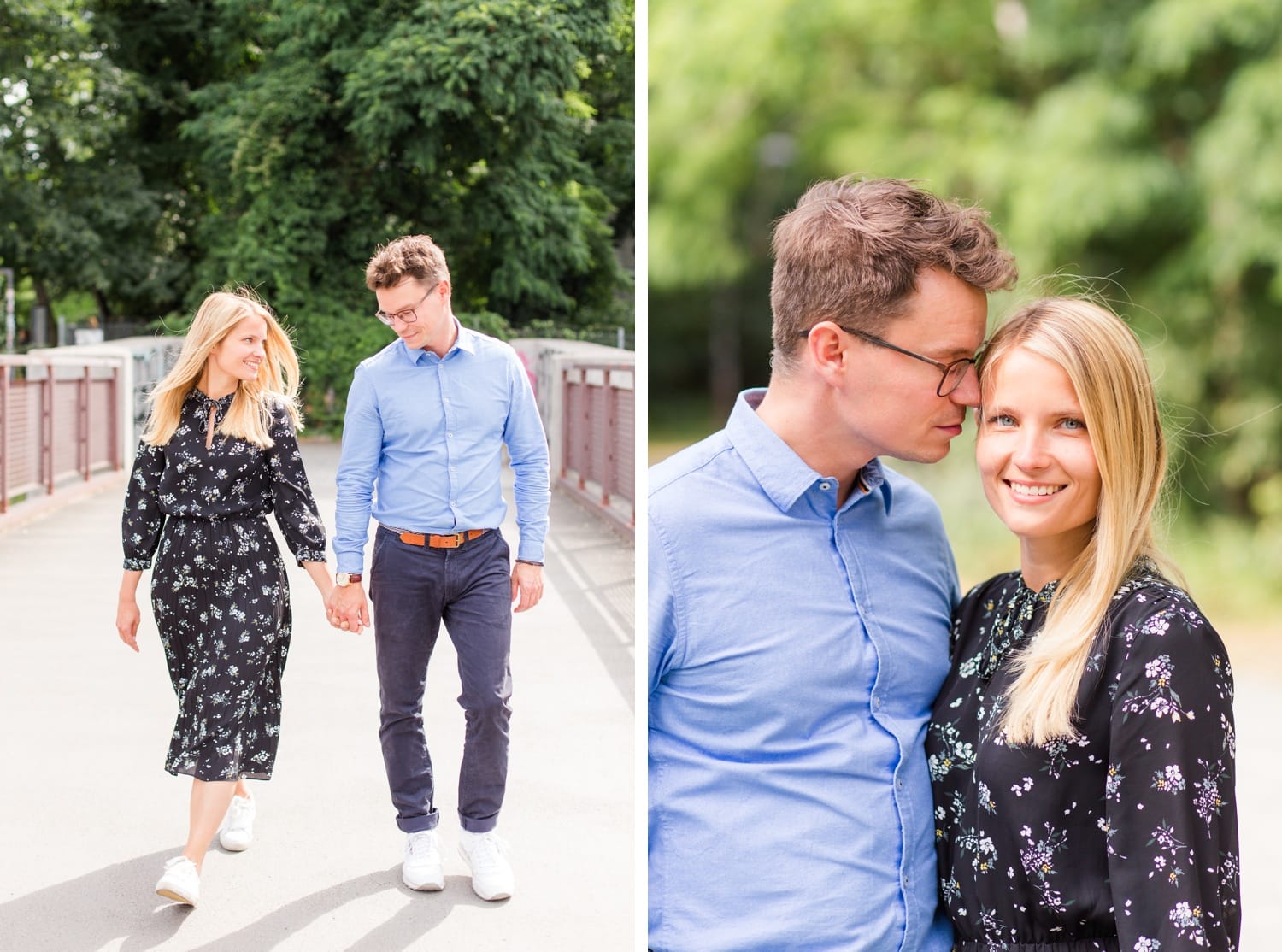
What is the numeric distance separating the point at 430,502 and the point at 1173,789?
1504mm

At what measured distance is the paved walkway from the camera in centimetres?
256

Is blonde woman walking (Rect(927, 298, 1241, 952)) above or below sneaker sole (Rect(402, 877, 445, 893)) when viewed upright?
above

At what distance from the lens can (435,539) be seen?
2.42m

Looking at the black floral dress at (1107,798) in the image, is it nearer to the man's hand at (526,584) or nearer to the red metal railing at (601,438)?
the man's hand at (526,584)

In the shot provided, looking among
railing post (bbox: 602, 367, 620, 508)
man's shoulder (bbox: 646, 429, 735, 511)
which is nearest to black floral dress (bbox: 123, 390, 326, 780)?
man's shoulder (bbox: 646, 429, 735, 511)

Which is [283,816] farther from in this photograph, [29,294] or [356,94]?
[29,294]

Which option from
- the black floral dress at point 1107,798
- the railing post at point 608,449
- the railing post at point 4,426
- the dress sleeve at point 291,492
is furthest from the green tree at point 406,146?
the black floral dress at point 1107,798

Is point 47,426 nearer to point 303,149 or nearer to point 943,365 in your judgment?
point 303,149

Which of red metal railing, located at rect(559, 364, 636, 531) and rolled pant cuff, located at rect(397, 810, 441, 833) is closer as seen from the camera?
rolled pant cuff, located at rect(397, 810, 441, 833)

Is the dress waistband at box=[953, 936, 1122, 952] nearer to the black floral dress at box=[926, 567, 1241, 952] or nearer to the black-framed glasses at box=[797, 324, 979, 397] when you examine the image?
the black floral dress at box=[926, 567, 1241, 952]

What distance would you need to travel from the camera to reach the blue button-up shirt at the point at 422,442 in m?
2.39

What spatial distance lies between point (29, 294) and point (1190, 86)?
27.2ft

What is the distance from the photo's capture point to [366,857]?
9.18 ft

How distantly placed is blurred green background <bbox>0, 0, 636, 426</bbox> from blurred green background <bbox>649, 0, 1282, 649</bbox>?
150 centimetres
